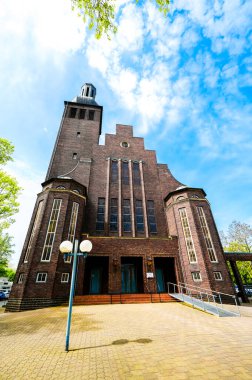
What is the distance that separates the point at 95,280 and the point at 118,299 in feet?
14.4

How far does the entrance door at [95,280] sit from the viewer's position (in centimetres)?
1696

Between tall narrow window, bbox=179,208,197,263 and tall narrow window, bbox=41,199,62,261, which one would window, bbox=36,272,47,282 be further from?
tall narrow window, bbox=179,208,197,263

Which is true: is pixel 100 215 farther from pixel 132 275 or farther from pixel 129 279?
pixel 129 279

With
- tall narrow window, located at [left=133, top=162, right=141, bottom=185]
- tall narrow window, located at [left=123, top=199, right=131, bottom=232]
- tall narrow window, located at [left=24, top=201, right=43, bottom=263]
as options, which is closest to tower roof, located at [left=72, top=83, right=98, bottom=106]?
tall narrow window, located at [left=133, top=162, right=141, bottom=185]

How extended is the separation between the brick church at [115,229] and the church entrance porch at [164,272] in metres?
0.09

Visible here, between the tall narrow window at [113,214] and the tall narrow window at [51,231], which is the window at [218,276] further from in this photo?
the tall narrow window at [51,231]

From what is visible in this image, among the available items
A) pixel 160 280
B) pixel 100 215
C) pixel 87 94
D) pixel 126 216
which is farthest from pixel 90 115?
pixel 160 280

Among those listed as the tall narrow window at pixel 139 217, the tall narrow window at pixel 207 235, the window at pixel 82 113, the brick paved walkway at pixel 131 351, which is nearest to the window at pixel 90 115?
the window at pixel 82 113

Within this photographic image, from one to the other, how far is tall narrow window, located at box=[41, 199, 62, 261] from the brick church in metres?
0.04

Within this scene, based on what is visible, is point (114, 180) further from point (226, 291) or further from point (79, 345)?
point (79, 345)

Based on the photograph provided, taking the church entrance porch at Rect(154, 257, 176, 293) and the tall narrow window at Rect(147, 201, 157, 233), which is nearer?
the church entrance porch at Rect(154, 257, 176, 293)

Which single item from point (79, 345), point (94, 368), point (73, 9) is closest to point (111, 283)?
point (79, 345)

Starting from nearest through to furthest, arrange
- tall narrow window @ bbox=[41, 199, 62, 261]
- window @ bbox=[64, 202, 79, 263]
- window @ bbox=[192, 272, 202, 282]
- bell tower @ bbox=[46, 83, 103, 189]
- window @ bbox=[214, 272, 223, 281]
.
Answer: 1. tall narrow window @ bbox=[41, 199, 62, 261]
2. window @ bbox=[214, 272, 223, 281]
3. window @ bbox=[192, 272, 202, 282]
4. window @ bbox=[64, 202, 79, 263]
5. bell tower @ bbox=[46, 83, 103, 189]

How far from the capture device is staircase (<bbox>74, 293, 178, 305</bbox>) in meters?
13.3
